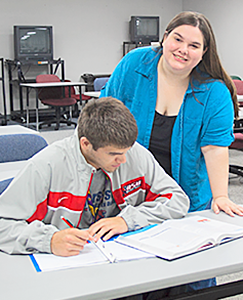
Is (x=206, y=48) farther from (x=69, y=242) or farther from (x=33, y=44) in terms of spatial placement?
(x=33, y=44)

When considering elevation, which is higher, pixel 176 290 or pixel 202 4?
pixel 202 4

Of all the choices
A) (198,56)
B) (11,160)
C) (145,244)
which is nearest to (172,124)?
(198,56)

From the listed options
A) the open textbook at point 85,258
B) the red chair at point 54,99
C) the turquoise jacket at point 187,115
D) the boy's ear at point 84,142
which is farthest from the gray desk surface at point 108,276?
the red chair at point 54,99

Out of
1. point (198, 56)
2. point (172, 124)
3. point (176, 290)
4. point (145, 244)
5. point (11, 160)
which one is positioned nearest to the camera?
point (145, 244)

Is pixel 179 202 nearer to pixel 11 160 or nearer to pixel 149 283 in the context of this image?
pixel 149 283

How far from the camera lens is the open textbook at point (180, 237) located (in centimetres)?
105

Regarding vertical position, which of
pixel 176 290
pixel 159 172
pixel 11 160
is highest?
pixel 159 172

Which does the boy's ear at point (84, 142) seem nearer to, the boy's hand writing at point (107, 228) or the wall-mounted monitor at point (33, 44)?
the boy's hand writing at point (107, 228)

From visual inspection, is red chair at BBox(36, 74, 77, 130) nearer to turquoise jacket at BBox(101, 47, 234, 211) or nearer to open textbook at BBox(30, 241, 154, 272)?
turquoise jacket at BBox(101, 47, 234, 211)

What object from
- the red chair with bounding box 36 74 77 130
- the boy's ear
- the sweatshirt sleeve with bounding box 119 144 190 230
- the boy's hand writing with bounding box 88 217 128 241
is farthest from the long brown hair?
the red chair with bounding box 36 74 77 130

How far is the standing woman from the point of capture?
4.62ft

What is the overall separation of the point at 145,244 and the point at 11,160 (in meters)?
1.22

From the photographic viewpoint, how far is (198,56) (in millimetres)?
1405

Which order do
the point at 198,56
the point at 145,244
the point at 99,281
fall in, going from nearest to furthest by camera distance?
the point at 99,281, the point at 145,244, the point at 198,56
